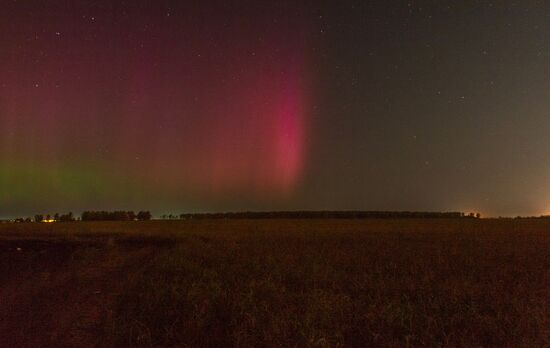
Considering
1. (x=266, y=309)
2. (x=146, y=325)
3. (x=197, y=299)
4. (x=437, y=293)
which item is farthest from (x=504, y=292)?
(x=146, y=325)

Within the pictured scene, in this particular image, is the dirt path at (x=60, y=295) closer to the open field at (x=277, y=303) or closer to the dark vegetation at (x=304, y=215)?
the open field at (x=277, y=303)

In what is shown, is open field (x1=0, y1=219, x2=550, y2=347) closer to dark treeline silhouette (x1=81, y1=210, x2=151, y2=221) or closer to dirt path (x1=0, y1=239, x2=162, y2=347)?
dirt path (x1=0, y1=239, x2=162, y2=347)

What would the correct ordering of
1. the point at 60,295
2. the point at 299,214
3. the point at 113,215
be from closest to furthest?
1. the point at 60,295
2. the point at 113,215
3. the point at 299,214

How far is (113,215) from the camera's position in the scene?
124438mm

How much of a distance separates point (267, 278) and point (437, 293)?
480 centimetres

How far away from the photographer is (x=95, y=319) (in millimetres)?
9078

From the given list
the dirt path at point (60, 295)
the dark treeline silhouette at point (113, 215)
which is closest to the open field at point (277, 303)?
the dirt path at point (60, 295)

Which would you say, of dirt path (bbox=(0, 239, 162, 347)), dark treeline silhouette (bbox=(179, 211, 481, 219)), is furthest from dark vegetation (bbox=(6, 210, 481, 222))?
dirt path (bbox=(0, 239, 162, 347))

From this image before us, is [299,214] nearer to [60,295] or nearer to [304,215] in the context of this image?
[304,215]

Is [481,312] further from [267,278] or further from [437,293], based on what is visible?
[267,278]

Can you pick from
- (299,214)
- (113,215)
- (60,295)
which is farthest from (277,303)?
(299,214)

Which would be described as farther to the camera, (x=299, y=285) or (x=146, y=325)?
(x=299, y=285)

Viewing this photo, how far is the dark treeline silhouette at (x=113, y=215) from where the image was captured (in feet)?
387

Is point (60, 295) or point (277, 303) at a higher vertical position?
point (277, 303)
